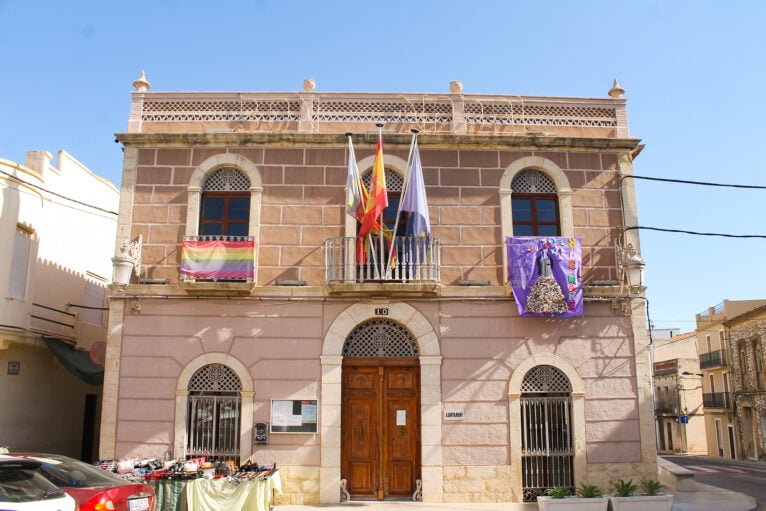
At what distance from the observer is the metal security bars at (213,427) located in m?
12.3

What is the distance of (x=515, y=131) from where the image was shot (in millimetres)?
13852

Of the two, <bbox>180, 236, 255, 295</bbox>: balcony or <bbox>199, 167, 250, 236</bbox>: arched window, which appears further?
<bbox>199, 167, 250, 236</bbox>: arched window

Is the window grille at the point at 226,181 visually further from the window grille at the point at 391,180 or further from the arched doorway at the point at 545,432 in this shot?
the arched doorway at the point at 545,432

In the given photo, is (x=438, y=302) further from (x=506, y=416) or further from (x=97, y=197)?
(x=97, y=197)

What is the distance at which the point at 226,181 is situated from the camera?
13.5 metres

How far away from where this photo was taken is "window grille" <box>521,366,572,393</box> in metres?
12.8

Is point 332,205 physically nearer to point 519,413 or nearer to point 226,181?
point 226,181

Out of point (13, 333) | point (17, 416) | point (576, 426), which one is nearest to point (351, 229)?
point (576, 426)

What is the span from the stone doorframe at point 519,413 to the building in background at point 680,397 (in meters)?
32.4

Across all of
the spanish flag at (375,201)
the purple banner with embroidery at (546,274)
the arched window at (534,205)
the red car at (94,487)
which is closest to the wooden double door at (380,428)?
the purple banner with embroidery at (546,274)

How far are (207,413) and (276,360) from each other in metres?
1.66

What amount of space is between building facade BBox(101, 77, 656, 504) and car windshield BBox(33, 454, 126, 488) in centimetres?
379

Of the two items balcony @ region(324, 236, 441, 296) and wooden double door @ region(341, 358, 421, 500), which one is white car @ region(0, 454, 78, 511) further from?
balcony @ region(324, 236, 441, 296)

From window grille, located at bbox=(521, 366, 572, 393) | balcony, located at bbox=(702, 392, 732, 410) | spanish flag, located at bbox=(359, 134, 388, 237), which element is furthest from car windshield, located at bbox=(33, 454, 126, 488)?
balcony, located at bbox=(702, 392, 732, 410)
